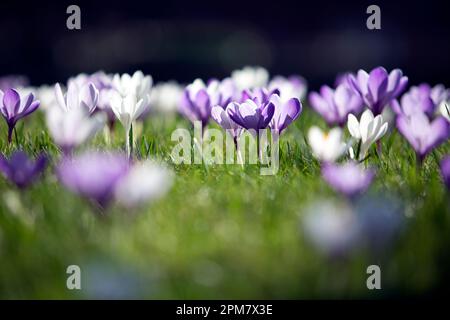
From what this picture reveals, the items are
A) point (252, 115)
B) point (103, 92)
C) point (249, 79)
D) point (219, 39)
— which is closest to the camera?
point (252, 115)

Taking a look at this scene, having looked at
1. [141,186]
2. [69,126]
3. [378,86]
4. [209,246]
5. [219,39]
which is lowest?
[209,246]

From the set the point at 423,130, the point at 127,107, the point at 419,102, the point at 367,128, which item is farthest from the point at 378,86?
the point at 127,107

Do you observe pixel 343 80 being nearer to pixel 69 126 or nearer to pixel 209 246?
pixel 69 126

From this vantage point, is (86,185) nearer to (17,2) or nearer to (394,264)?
(394,264)

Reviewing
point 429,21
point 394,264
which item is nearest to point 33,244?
point 394,264

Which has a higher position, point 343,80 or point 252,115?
point 343,80

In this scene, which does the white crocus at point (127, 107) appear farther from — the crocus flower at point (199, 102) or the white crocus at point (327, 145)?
the white crocus at point (327, 145)

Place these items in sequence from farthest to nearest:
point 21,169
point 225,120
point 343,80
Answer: point 343,80, point 225,120, point 21,169
